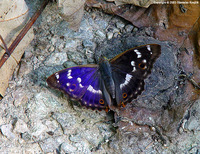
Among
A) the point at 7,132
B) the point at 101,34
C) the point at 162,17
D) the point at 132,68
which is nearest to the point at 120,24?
the point at 101,34

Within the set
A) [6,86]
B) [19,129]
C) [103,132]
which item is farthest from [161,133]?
[6,86]

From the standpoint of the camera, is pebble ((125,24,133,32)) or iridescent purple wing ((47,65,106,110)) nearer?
iridescent purple wing ((47,65,106,110))

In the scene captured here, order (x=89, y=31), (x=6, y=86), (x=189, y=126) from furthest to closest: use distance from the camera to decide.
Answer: (x=89, y=31) → (x=6, y=86) → (x=189, y=126)

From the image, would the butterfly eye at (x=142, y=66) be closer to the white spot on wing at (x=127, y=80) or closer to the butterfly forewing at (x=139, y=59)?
the butterfly forewing at (x=139, y=59)

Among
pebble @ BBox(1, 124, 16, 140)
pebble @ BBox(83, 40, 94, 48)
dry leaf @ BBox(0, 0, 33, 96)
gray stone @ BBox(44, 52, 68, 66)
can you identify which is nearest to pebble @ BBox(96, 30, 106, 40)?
pebble @ BBox(83, 40, 94, 48)

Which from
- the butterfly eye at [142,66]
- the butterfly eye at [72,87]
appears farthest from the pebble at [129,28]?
the butterfly eye at [72,87]

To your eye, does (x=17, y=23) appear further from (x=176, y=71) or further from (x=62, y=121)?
(x=176, y=71)

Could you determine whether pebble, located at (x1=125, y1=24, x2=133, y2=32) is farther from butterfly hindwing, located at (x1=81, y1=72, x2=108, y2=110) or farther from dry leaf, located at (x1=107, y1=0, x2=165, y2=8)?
butterfly hindwing, located at (x1=81, y1=72, x2=108, y2=110)
